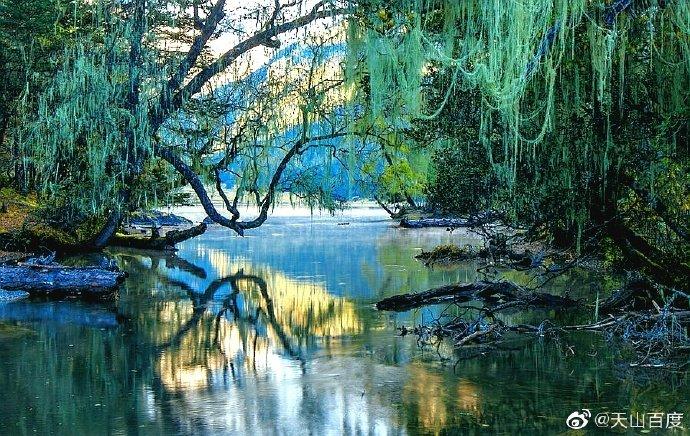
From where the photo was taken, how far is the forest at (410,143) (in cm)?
1000

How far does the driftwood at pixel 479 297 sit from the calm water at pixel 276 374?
1.60 feet

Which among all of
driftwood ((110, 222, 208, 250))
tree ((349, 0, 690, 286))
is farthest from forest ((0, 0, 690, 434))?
driftwood ((110, 222, 208, 250))

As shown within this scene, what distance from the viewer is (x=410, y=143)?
14.9 meters

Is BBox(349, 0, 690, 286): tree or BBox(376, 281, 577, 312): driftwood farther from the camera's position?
BBox(376, 281, 577, 312): driftwood

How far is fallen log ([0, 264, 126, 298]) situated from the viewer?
15.3m

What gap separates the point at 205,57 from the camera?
776 inches

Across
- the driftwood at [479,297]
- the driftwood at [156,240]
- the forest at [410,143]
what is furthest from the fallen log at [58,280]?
the driftwood at [156,240]

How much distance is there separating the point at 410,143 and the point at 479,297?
3.37 m

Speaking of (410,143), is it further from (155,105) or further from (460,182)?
(155,105)

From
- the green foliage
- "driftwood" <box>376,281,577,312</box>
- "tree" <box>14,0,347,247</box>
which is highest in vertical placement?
"tree" <box>14,0,347,247</box>

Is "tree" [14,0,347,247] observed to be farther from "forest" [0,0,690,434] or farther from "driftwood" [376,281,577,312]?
"driftwood" [376,281,577,312]

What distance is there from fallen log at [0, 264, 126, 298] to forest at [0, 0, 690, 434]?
1.7 inches

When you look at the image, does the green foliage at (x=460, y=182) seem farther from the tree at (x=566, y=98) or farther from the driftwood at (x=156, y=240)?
the driftwood at (x=156, y=240)

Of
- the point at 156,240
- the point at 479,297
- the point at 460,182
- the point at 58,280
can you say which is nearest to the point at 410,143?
the point at 460,182
